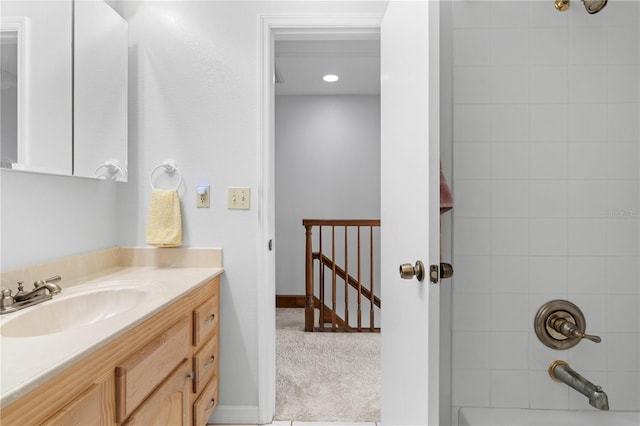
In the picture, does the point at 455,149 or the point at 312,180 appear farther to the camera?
the point at 312,180

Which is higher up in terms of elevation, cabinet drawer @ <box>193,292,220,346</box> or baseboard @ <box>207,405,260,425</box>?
cabinet drawer @ <box>193,292,220,346</box>

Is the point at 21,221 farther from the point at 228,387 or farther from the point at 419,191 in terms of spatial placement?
the point at 419,191

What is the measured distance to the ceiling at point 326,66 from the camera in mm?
2797

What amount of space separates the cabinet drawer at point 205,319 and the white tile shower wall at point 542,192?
3.35ft

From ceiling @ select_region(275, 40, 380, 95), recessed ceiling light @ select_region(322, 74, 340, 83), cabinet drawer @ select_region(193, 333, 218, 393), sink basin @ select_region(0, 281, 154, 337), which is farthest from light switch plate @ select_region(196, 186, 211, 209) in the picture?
recessed ceiling light @ select_region(322, 74, 340, 83)

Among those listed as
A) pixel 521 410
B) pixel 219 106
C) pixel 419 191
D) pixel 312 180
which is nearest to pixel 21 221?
pixel 219 106

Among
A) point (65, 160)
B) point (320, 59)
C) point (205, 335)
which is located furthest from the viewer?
point (320, 59)

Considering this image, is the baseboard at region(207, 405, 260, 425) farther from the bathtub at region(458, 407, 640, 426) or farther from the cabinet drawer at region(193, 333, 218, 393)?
the bathtub at region(458, 407, 640, 426)

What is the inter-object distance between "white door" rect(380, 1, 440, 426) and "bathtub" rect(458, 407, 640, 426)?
30cm

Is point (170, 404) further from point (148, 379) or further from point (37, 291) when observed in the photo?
point (37, 291)

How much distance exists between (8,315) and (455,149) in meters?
1.51

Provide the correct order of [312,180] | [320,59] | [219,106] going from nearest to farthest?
[219,106] < [320,59] < [312,180]

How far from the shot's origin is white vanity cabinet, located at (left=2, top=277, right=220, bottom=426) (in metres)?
0.69

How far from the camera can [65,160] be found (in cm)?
137
